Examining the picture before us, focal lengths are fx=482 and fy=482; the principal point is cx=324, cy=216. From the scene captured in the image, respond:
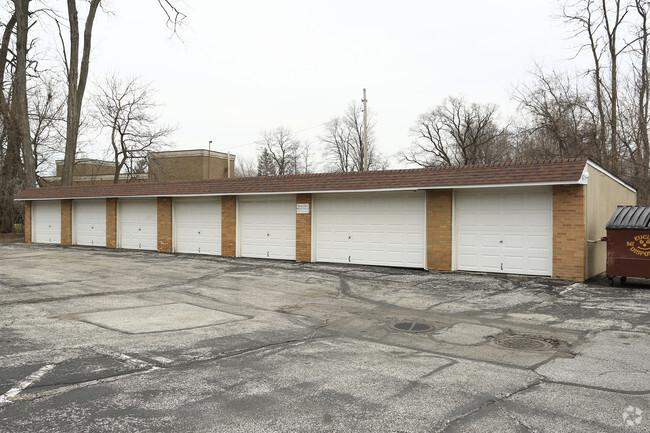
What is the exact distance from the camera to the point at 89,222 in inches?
887

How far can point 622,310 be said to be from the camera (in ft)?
28.0

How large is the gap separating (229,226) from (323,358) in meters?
12.8

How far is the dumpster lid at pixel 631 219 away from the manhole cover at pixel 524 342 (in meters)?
5.87

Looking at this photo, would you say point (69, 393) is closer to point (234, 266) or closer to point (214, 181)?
point (234, 266)

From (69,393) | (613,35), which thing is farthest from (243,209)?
(613,35)

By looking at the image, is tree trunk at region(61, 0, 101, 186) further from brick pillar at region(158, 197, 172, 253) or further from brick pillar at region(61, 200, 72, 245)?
brick pillar at region(158, 197, 172, 253)

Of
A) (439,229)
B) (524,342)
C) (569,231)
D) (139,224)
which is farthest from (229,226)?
(524,342)

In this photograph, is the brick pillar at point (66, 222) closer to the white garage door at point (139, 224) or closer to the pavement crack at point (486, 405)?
the white garage door at point (139, 224)

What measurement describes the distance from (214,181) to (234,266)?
4504 millimetres

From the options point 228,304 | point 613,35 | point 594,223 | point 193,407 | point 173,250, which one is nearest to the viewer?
point 193,407

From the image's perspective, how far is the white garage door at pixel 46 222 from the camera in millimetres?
23875

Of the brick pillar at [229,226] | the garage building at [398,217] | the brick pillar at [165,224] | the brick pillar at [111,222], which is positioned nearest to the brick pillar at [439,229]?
the garage building at [398,217]

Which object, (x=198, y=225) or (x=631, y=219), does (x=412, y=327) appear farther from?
(x=198, y=225)

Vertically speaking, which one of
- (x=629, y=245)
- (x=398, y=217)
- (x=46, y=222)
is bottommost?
(x=629, y=245)
